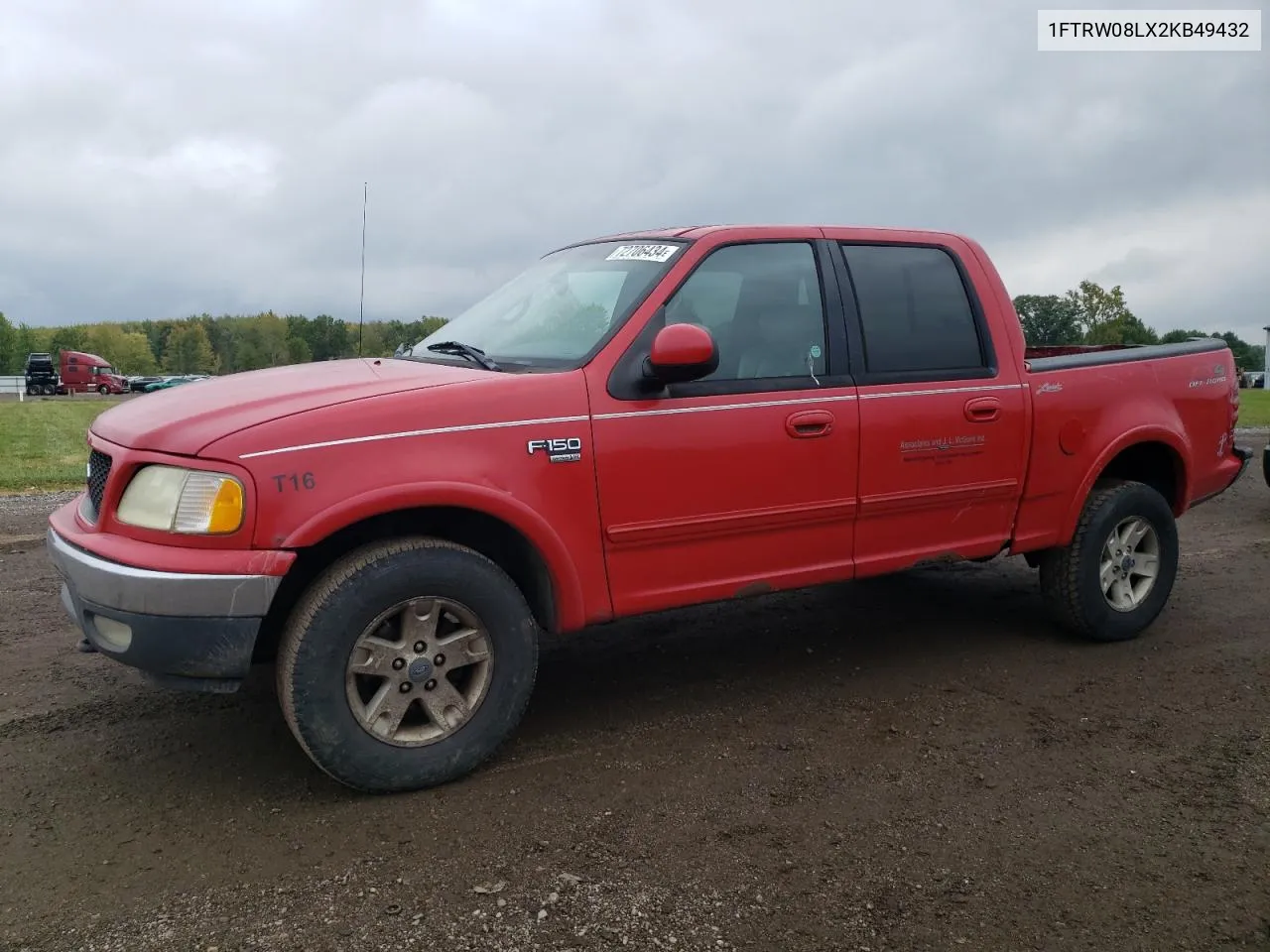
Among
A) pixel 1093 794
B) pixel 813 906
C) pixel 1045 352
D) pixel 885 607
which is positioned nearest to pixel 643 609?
pixel 813 906

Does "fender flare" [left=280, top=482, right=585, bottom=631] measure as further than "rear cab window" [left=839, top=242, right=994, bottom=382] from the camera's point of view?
No

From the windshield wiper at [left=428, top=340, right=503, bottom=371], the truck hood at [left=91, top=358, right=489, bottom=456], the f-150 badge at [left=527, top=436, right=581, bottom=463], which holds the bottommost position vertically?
the f-150 badge at [left=527, top=436, right=581, bottom=463]

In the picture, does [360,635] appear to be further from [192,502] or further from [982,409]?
[982,409]

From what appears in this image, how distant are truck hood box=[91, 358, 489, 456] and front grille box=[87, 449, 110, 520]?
0.27 ft

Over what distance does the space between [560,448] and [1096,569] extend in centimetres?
302

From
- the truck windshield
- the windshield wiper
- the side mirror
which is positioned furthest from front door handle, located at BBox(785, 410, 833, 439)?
the windshield wiper

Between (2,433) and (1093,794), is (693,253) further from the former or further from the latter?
(2,433)

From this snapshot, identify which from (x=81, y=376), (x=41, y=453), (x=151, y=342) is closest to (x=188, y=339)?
(x=151, y=342)

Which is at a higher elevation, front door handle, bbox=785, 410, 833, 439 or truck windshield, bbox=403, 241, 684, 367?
truck windshield, bbox=403, 241, 684, 367

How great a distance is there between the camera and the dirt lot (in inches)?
108

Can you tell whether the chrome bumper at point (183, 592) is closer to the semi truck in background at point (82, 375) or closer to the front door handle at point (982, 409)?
the front door handle at point (982, 409)

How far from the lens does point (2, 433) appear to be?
61.2 feet

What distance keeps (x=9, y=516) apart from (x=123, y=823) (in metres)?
6.30

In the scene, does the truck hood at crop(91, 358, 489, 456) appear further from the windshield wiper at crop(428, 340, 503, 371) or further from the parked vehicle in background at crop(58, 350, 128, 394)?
the parked vehicle in background at crop(58, 350, 128, 394)
